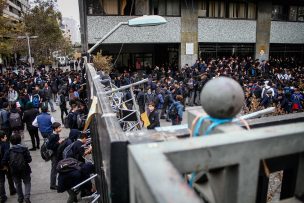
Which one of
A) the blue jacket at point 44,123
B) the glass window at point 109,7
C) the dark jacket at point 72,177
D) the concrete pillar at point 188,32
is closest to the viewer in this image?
the dark jacket at point 72,177

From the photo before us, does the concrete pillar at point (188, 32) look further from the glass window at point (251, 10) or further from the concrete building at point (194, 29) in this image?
the glass window at point (251, 10)

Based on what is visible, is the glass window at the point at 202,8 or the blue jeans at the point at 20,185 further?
the glass window at the point at 202,8

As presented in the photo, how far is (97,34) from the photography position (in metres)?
22.2

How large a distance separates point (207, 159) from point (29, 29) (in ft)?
112

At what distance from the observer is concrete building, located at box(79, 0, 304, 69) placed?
22547mm

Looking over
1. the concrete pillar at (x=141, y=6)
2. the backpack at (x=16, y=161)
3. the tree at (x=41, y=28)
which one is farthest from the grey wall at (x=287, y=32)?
the backpack at (x=16, y=161)

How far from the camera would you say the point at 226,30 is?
26.0m

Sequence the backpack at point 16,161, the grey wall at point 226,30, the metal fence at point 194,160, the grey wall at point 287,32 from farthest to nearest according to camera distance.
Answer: the grey wall at point 287,32 → the grey wall at point 226,30 → the backpack at point 16,161 → the metal fence at point 194,160

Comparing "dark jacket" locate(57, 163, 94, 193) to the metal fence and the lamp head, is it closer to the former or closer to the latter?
the lamp head

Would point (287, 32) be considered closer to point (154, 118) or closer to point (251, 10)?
point (251, 10)

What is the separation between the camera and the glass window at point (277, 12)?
93.5 feet

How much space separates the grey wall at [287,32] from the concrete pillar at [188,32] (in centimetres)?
866

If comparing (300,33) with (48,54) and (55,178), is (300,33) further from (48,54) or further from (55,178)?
(55,178)

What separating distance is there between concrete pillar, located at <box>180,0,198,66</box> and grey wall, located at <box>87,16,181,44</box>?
56 centimetres
